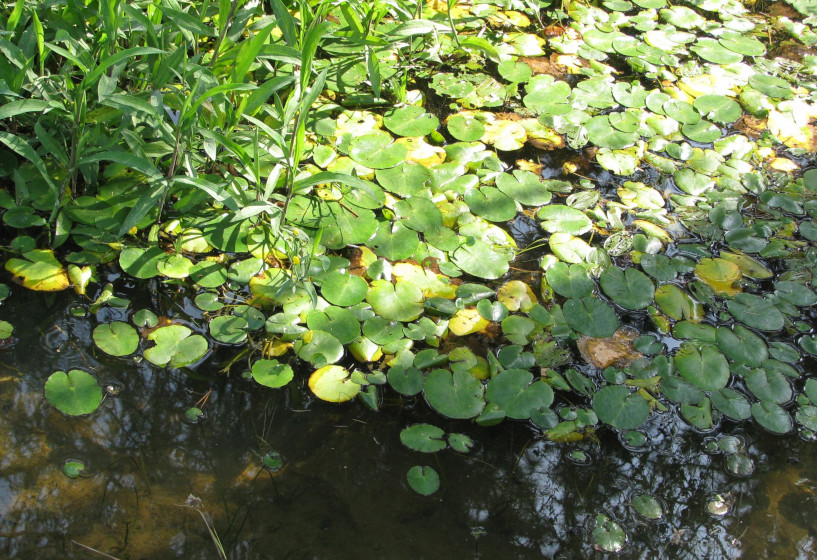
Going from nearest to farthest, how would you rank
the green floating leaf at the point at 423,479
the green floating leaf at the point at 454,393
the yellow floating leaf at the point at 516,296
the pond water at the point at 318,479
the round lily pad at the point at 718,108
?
the pond water at the point at 318,479 → the green floating leaf at the point at 423,479 → the green floating leaf at the point at 454,393 → the yellow floating leaf at the point at 516,296 → the round lily pad at the point at 718,108

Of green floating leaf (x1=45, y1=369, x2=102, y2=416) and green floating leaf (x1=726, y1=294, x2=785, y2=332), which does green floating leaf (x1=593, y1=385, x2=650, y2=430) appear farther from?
green floating leaf (x1=45, y1=369, x2=102, y2=416)

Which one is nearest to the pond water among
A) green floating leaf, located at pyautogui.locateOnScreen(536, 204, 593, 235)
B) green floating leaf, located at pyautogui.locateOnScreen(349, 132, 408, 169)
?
green floating leaf, located at pyautogui.locateOnScreen(536, 204, 593, 235)

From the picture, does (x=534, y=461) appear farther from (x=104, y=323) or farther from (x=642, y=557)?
(x=104, y=323)

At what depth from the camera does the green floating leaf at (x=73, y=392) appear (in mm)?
1783

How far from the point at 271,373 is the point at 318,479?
0.34m

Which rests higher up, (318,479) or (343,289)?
(343,289)

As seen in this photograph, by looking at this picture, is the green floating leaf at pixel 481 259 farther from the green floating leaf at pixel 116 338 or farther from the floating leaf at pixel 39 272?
the floating leaf at pixel 39 272

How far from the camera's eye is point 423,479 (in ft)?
5.76

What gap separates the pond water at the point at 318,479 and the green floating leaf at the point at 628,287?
1.48 ft

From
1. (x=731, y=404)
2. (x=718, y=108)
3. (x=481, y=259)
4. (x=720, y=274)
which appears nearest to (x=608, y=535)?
(x=731, y=404)

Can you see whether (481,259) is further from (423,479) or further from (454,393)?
(423,479)

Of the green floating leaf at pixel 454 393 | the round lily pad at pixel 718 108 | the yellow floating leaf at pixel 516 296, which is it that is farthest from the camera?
the round lily pad at pixel 718 108

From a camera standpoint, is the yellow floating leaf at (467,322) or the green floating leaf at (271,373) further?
the yellow floating leaf at (467,322)

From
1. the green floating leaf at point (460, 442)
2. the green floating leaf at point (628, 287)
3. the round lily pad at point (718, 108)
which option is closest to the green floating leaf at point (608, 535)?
the green floating leaf at point (460, 442)
